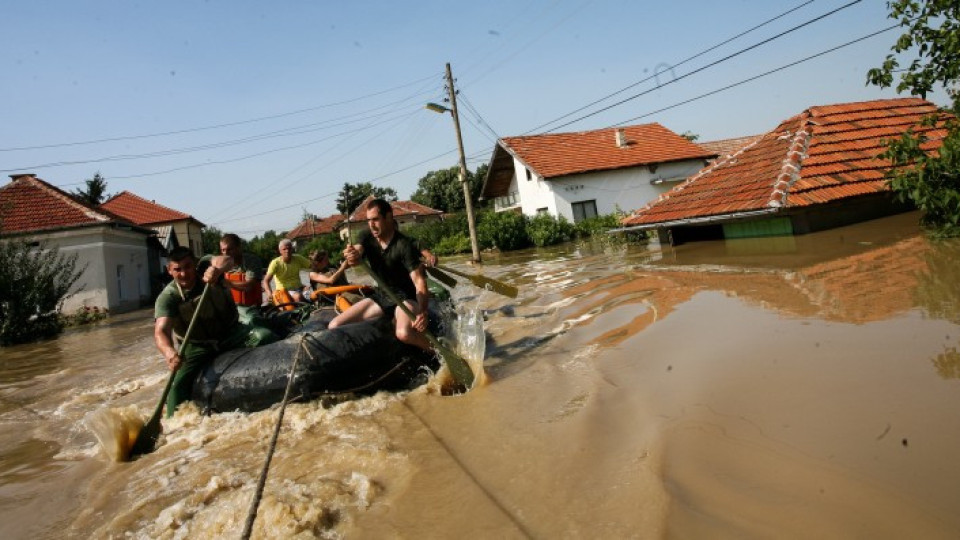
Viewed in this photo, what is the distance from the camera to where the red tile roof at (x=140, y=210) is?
133ft

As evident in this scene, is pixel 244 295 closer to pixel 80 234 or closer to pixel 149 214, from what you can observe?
pixel 80 234

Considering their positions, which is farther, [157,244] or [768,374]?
[157,244]

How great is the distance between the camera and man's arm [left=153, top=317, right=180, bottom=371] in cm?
488

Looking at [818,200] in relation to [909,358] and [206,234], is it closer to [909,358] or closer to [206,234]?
[909,358]

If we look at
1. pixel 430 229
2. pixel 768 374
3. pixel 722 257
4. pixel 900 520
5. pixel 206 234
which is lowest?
pixel 900 520

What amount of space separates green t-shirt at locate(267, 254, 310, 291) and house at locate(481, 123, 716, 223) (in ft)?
68.0

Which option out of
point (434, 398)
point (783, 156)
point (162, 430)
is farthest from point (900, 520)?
point (783, 156)

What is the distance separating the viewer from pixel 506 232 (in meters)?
27.1

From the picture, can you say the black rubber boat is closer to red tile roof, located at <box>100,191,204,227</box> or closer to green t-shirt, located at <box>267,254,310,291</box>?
green t-shirt, located at <box>267,254,310,291</box>

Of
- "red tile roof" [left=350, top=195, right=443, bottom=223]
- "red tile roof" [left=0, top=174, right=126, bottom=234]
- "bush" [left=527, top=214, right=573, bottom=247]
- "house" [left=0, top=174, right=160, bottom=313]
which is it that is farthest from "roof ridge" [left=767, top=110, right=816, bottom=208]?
"red tile roof" [left=350, top=195, right=443, bottom=223]

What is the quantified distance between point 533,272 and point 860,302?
33.2 feet

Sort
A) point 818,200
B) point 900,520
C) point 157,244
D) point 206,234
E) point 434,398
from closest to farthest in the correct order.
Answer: point 900,520
point 434,398
point 818,200
point 157,244
point 206,234

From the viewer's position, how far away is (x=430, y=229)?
36.5 meters

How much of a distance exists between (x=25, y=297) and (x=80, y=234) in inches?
241
